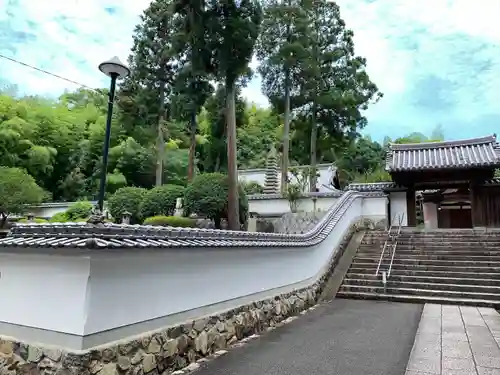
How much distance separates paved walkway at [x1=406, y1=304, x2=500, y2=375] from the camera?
365 centimetres

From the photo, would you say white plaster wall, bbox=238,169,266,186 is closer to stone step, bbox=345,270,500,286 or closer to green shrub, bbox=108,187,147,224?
green shrub, bbox=108,187,147,224

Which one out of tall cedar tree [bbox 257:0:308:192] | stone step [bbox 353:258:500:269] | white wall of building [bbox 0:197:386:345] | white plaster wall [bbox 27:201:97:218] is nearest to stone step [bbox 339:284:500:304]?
stone step [bbox 353:258:500:269]

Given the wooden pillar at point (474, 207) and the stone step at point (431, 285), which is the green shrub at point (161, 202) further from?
the wooden pillar at point (474, 207)

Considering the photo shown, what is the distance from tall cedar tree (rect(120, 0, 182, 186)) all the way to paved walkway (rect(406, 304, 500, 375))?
45.4 feet

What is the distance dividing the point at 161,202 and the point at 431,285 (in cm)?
822

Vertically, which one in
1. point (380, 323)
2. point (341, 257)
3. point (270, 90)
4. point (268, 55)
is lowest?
point (380, 323)

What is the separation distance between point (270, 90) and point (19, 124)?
44.7 ft

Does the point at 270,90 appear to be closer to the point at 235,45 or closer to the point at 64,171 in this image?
the point at 235,45

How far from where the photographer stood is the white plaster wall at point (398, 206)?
1317cm

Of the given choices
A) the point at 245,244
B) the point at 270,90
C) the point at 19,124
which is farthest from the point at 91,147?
the point at 245,244

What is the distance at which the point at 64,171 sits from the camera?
24594 millimetres

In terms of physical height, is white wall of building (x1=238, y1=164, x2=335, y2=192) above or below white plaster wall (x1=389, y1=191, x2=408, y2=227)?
above

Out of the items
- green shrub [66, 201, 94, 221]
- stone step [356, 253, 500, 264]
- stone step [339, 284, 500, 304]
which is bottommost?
stone step [339, 284, 500, 304]

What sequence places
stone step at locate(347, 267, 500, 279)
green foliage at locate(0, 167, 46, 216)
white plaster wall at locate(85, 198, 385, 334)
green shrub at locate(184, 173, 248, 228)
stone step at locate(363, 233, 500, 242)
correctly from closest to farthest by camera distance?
white plaster wall at locate(85, 198, 385, 334) → stone step at locate(347, 267, 500, 279) → stone step at locate(363, 233, 500, 242) → green shrub at locate(184, 173, 248, 228) → green foliage at locate(0, 167, 46, 216)
